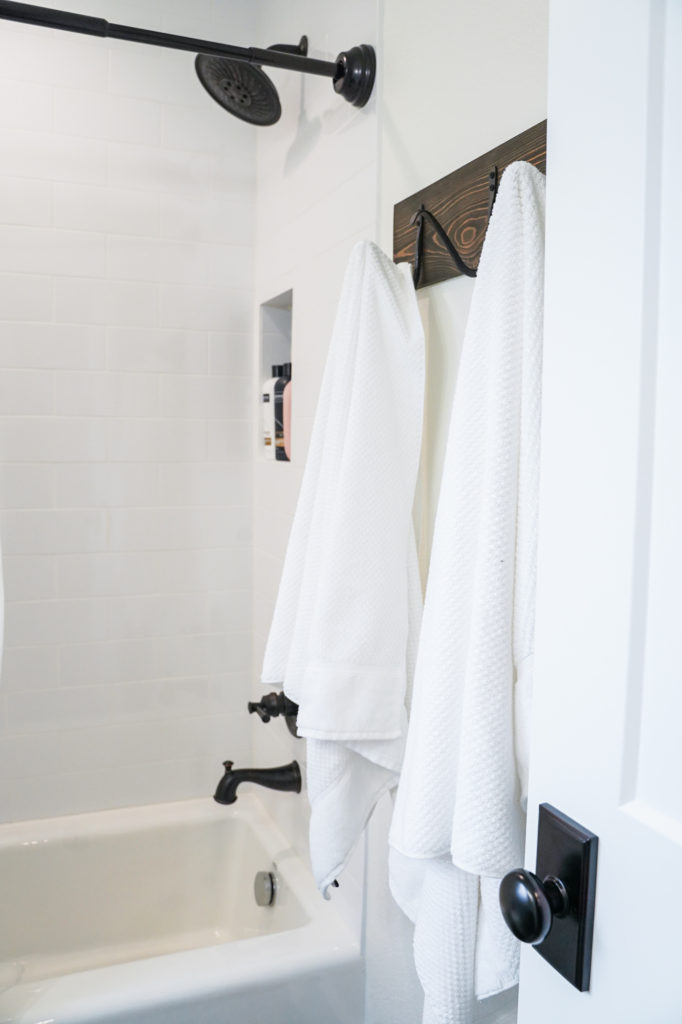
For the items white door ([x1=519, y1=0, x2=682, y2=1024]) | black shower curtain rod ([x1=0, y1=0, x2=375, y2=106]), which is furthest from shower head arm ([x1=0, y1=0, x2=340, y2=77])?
white door ([x1=519, y1=0, x2=682, y2=1024])

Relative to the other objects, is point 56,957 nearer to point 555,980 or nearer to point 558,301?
point 555,980

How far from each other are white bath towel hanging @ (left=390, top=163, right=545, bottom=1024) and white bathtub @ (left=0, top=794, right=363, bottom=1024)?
25.2 inches

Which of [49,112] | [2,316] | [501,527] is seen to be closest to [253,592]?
[2,316]

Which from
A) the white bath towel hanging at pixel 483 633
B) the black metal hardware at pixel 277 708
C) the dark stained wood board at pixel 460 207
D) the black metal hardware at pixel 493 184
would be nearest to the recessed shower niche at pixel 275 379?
the black metal hardware at pixel 277 708

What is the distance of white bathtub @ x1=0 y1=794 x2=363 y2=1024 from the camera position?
1.48m

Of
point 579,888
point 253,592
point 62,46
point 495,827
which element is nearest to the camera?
point 579,888

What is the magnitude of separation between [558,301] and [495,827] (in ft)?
1.59

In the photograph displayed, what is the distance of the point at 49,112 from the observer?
1872 millimetres

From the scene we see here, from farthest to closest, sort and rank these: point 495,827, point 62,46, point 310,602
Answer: point 62,46 → point 310,602 → point 495,827

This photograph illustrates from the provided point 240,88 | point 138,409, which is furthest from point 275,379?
point 240,88

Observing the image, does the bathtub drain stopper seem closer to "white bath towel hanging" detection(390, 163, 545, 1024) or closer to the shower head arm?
"white bath towel hanging" detection(390, 163, 545, 1024)

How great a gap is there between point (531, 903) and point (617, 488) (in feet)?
1.04

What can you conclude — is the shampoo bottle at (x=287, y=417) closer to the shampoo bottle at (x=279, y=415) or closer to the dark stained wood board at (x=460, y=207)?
the shampoo bottle at (x=279, y=415)

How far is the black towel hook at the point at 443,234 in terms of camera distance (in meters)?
1.00
